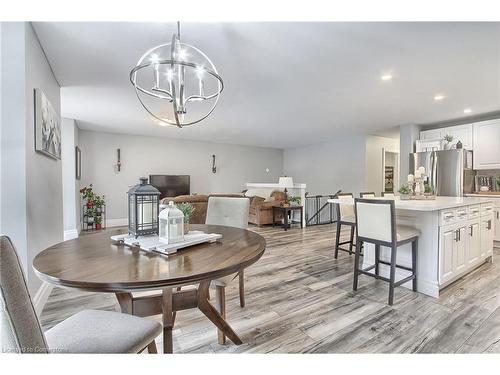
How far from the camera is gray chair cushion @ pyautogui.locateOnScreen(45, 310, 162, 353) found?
3.24ft

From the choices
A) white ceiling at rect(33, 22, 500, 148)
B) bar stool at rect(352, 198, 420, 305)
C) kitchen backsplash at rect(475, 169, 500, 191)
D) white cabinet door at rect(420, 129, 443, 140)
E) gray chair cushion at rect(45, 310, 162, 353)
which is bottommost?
gray chair cushion at rect(45, 310, 162, 353)

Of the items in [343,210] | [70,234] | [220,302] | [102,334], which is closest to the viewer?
[102,334]

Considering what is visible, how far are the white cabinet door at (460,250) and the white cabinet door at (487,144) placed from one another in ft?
8.81

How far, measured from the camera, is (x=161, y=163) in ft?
23.1

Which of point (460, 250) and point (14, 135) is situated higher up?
point (14, 135)

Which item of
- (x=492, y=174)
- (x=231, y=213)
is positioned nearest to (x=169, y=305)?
(x=231, y=213)

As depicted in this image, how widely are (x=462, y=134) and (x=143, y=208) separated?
5.83 m

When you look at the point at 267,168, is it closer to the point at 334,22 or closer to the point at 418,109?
the point at 418,109

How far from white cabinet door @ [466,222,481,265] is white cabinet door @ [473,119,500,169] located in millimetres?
2260

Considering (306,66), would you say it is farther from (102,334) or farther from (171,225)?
(102,334)

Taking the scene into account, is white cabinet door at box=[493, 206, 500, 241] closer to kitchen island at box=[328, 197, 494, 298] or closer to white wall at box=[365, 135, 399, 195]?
kitchen island at box=[328, 197, 494, 298]

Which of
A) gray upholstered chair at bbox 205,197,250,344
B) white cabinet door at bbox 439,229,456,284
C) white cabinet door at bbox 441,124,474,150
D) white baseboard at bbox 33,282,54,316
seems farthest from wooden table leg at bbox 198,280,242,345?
white cabinet door at bbox 441,124,474,150

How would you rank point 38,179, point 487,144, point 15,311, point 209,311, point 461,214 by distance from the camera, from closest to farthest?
point 15,311 → point 209,311 → point 38,179 → point 461,214 → point 487,144

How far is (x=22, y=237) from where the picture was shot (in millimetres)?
1894
